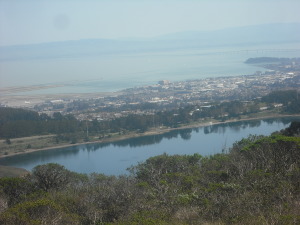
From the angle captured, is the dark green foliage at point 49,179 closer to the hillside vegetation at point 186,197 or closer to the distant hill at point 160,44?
the hillside vegetation at point 186,197

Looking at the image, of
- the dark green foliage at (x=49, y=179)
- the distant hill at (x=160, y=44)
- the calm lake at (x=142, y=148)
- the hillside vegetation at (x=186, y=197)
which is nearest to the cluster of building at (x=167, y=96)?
the calm lake at (x=142, y=148)

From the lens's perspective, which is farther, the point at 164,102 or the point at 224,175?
the point at 164,102

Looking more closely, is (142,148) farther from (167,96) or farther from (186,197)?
(167,96)

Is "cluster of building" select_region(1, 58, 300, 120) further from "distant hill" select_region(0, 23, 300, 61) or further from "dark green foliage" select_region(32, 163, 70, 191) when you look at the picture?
"distant hill" select_region(0, 23, 300, 61)

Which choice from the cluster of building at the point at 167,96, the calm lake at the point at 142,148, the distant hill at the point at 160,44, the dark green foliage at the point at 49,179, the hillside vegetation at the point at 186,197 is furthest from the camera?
the distant hill at the point at 160,44

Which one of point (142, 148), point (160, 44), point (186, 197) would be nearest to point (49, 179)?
point (186, 197)

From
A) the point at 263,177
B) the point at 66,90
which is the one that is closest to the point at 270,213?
the point at 263,177

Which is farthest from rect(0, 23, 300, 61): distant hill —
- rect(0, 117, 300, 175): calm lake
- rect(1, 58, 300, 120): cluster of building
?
rect(0, 117, 300, 175): calm lake

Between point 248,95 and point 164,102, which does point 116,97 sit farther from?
point 248,95
